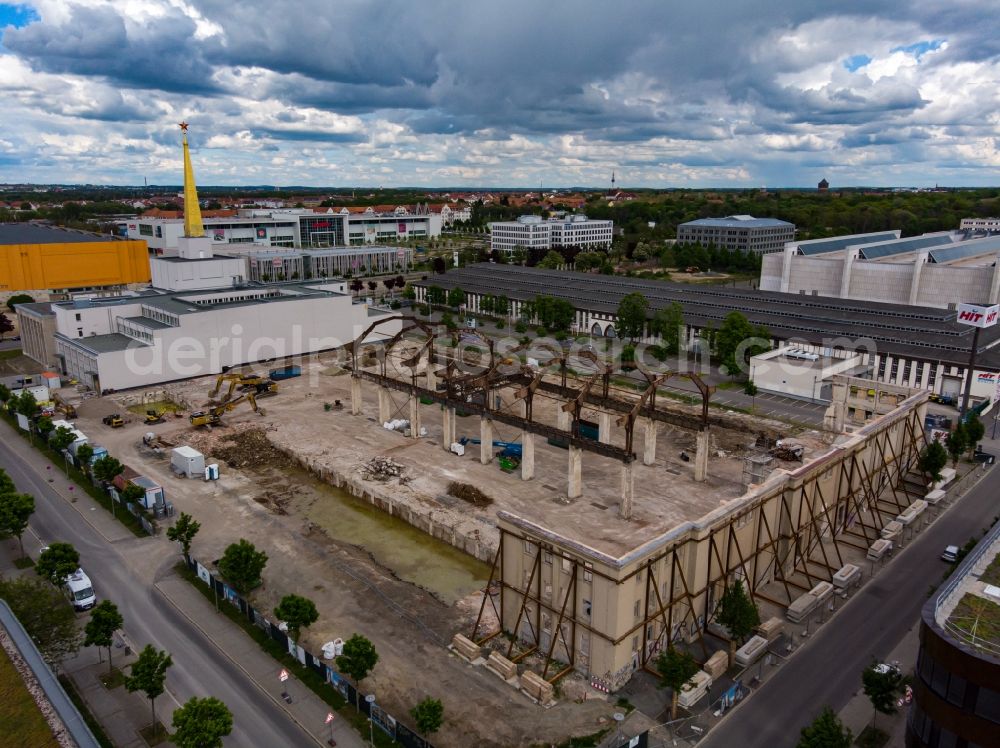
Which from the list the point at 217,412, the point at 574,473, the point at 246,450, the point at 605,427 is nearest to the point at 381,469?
the point at 246,450

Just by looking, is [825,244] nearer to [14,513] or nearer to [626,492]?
[626,492]

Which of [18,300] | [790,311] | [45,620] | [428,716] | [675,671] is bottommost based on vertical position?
[428,716]

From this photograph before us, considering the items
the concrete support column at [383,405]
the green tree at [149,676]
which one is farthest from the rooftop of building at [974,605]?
the concrete support column at [383,405]

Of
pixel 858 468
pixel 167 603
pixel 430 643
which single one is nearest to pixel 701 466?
pixel 858 468

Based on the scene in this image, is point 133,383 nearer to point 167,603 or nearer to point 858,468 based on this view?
point 167,603

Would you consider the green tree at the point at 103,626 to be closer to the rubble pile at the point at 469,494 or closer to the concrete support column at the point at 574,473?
the rubble pile at the point at 469,494

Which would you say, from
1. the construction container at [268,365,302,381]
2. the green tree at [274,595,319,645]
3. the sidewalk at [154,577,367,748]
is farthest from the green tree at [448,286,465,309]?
the green tree at [274,595,319,645]
